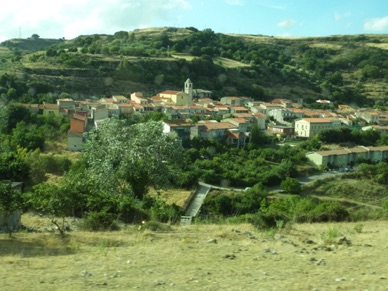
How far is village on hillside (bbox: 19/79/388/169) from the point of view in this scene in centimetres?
3522

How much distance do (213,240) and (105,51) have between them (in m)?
60.3

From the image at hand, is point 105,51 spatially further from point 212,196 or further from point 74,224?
point 74,224

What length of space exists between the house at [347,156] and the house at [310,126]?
5.82m

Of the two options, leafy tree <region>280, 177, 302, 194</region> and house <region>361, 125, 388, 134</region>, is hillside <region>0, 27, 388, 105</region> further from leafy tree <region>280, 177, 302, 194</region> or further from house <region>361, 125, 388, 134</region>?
leafy tree <region>280, 177, 302, 194</region>

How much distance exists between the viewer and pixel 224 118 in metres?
42.8

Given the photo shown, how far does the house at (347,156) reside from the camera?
34125 mm

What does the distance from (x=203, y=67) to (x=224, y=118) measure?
25.9 metres

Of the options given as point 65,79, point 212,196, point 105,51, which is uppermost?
point 105,51

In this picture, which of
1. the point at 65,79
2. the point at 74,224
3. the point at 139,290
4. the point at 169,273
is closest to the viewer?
the point at 139,290

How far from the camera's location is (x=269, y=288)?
200 inches

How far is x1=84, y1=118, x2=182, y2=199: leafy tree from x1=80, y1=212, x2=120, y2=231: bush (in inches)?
169

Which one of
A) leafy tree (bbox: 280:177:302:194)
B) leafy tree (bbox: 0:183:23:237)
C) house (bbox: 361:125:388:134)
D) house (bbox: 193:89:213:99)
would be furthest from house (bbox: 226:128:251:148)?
leafy tree (bbox: 0:183:23:237)

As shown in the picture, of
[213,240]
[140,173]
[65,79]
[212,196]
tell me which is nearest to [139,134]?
[140,173]

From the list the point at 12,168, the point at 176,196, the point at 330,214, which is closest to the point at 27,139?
the point at 12,168
